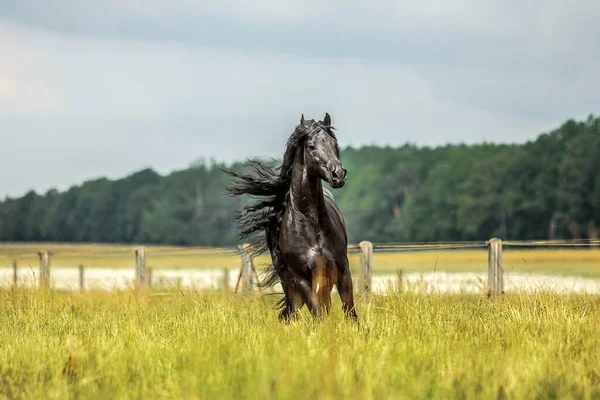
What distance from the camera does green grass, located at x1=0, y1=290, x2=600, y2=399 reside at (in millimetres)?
5617

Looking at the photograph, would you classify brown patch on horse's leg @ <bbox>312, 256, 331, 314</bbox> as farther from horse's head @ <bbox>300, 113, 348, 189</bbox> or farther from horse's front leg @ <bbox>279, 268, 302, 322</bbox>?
horse's head @ <bbox>300, 113, 348, 189</bbox>

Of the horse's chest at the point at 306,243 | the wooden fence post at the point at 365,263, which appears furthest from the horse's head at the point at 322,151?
the wooden fence post at the point at 365,263

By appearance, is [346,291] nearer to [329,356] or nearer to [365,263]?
[329,356]

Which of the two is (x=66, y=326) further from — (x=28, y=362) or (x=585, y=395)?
(x=585, y=395)

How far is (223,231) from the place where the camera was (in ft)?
407

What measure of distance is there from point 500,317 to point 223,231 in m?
116

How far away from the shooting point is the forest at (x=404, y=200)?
77.2m

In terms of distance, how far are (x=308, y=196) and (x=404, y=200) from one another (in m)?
104

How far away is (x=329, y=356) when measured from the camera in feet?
20.6

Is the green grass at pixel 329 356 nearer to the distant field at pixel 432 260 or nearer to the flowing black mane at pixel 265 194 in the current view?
the flowing black mane at pixel 265 194

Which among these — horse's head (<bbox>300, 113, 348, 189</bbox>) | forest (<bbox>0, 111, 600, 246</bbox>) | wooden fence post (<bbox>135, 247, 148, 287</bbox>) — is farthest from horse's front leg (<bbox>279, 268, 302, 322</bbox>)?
forest (<bbox>0, 111, 600, 246</bbox>)

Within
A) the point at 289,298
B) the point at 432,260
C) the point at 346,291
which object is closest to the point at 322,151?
the point at 346,291

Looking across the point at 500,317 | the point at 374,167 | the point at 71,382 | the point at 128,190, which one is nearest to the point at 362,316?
the point at 500,317

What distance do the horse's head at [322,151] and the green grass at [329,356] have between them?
4.45 ft
